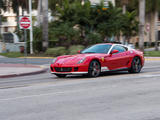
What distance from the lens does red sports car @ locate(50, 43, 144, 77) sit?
12484mm

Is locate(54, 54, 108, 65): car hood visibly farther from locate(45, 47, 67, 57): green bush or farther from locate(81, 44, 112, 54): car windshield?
locate(45, 47, 67, 57): green bush

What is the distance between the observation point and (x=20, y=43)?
3694 centimetres

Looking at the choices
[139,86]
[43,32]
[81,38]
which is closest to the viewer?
[139,86]

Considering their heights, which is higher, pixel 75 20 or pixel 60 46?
pixel 75 20

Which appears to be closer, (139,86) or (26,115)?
(26,115)

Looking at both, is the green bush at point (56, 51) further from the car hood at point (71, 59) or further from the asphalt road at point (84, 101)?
the asphalt road at point (84, 101)

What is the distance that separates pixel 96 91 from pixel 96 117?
3079mm

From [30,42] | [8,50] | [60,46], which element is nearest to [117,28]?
[60,46]

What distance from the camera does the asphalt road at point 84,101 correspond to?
641 cm

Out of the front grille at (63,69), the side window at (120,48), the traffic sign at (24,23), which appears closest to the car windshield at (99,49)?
the side window at (120,48)

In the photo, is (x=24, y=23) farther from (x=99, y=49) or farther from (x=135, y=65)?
(x=135, y=65)

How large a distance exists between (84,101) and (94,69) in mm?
5003

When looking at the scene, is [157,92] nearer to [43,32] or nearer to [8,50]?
[43,32]

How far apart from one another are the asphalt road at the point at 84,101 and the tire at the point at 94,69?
64.1 inches
